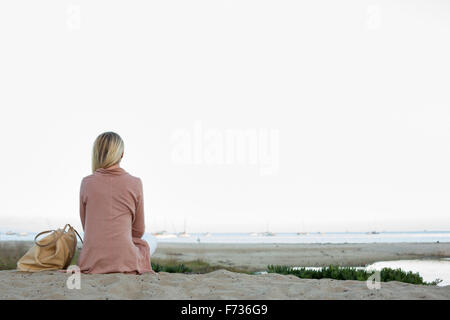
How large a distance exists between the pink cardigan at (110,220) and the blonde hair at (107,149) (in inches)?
4.2

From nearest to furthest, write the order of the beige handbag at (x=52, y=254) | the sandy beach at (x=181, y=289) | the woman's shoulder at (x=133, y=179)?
the sandy beach at (x=181, y=289)
the woman's shoulder at (x=133, y=179)
the beige handbag at (x=52, y=254)

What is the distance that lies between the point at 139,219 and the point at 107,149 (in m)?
1.01

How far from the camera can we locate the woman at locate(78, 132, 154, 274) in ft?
18.4

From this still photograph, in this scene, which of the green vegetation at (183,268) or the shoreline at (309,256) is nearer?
the green vegetation at (183,268)

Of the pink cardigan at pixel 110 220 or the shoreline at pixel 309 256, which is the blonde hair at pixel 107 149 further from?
the shoreline at pixel 309 256

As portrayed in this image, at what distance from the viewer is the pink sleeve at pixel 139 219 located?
5.81 metres

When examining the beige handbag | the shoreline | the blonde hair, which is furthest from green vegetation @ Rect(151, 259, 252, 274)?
the blonde hair

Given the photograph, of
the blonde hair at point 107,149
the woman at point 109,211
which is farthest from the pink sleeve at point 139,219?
the blonde hair at point 107,149

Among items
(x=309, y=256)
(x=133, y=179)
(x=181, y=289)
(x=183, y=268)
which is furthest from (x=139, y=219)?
(x=309, y=256)

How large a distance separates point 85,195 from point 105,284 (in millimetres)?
Result: 1216

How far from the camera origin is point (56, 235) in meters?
6.08

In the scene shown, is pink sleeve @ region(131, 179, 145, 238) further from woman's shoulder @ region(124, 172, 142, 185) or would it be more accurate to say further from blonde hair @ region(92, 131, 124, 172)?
blonde hair @ region(92, 131, 124, 172)

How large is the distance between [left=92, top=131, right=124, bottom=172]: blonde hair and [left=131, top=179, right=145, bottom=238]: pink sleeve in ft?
1.52

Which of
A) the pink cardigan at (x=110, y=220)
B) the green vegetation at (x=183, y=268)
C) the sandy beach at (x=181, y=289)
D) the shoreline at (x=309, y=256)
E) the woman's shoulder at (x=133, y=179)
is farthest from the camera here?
the shoreline at (x=309, y=256)
